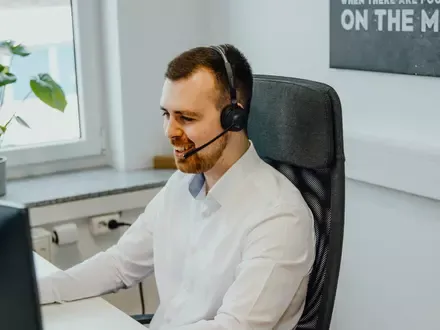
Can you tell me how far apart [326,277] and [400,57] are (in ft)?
2.67

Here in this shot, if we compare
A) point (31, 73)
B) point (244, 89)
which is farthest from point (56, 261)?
point (244, 89)

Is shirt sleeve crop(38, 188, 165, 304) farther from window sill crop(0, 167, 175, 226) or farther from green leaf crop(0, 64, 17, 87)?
green leaf crop(0, 64, 17, 87)

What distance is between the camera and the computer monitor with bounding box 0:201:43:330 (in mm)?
875

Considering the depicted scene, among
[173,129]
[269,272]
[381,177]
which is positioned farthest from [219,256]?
[381,177]

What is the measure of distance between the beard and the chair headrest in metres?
0.09

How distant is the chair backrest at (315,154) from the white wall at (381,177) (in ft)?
1.74

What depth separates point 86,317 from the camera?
5.31ft

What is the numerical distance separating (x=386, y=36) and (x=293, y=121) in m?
0.68

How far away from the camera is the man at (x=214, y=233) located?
1.50 m

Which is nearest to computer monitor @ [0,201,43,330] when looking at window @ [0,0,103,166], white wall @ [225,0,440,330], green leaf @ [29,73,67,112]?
white wall @ [225,0,440,330]

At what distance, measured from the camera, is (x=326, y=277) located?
1.53 m

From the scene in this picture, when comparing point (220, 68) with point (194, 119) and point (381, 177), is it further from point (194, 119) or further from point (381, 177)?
point (381, 177)

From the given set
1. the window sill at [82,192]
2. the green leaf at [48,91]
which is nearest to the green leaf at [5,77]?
the green leaf at [48,91]

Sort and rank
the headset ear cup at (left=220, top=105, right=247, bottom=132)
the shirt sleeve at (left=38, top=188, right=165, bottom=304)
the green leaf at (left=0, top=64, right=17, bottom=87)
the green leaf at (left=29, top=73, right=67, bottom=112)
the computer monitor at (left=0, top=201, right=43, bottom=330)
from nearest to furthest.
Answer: the computer monitor at (left=0, top=201, right=43, bottom=330), the headset ear cup at (left=220, top=105, right=247, bottom=132), the shirt sleeve at (left=38, top=188, right=165, bottom=304), the green leaf at (left=0, top=64, right=17, bottom=87), the green leaf at (left=29, top=73, right=67, bottom=112)
